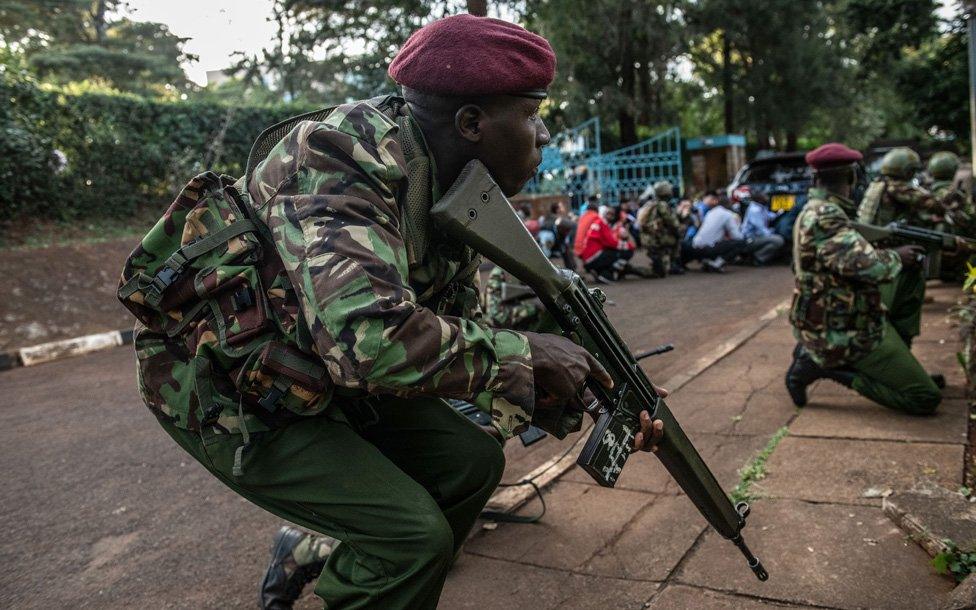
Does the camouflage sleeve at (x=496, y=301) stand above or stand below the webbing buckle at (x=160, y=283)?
below

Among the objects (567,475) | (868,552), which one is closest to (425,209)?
(868,552)

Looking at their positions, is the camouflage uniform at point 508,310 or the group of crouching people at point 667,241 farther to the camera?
the group of crouching people at point 667,241

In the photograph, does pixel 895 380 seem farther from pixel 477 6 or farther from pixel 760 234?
pixel 760 234

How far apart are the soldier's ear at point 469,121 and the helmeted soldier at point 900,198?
5.14 meters

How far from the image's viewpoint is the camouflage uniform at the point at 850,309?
4.05 meters

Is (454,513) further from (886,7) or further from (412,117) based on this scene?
(886,7)

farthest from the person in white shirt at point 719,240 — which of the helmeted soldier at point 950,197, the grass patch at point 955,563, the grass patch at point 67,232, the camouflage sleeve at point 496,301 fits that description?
the grass patch at point 955,563

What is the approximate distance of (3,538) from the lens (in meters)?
3.35

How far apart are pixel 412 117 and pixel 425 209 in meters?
0.23

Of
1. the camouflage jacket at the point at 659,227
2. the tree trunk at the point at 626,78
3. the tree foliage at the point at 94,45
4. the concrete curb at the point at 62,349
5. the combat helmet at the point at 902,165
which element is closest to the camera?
the combat helmet at the point at 902,165

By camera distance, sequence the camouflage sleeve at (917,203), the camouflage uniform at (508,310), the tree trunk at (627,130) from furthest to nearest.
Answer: the tree trunk at (627,130)
the camouflage sleeve at (917,203)
the camouflage uniform at (508,310)

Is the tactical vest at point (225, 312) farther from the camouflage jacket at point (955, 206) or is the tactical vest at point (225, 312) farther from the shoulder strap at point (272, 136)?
the camouflage jacket at point (955, 206)

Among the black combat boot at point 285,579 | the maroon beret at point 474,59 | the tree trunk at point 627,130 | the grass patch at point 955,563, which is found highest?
the tree trunk at point 627,130

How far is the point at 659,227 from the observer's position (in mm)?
12297
